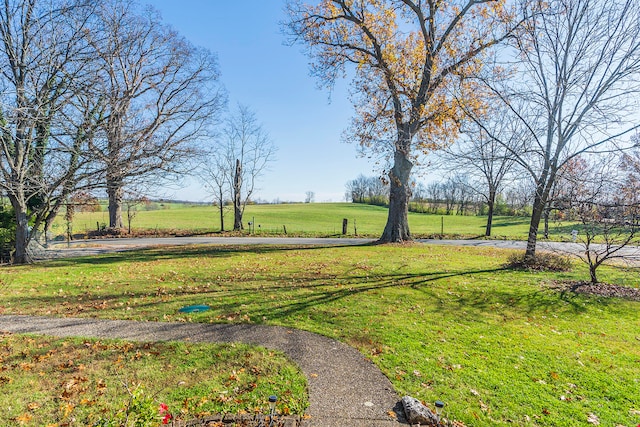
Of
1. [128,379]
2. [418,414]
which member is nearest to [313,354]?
[418,414]

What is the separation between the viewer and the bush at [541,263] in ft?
38.9

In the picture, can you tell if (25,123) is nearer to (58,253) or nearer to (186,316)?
(58,253)

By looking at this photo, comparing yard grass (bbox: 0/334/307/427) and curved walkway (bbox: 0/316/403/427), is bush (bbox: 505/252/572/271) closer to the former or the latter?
curved walkway (bbox: 0/316/403/427)

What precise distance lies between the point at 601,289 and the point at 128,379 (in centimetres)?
1140

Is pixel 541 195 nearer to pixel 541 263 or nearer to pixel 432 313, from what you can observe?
pixel 541 263

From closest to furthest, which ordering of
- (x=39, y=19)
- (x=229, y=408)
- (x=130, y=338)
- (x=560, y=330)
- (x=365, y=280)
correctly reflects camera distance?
(x=229, y=408), (x=130, y=338), (x=560, y=330), (x=365, y=280), (x=39, y=19)

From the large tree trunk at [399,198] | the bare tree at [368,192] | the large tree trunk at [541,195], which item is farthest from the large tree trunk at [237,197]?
the bare tree at [368,192]

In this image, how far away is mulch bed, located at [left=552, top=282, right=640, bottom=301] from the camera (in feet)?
28.6

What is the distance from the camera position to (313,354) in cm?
509

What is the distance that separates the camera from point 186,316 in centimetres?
663

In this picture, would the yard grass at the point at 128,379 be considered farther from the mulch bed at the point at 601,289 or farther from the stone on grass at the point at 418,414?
the mulch bed at the point at 601,289

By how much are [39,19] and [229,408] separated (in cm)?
1378

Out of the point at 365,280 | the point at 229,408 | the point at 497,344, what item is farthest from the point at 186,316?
the point at 497,344

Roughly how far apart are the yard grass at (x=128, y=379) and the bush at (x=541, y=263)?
10.7 metres
